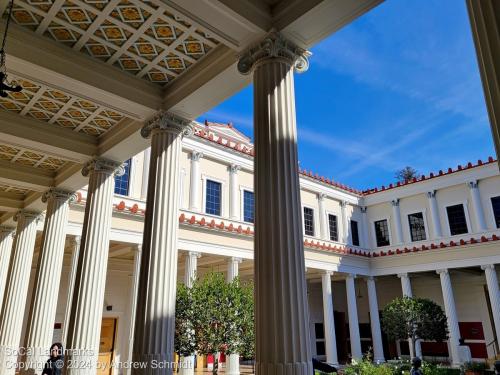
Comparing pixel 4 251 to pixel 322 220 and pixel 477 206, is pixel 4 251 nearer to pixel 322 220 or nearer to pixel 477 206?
pixel 322 220

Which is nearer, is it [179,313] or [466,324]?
A: [179,313]

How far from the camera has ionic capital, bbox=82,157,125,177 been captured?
27.1 feet

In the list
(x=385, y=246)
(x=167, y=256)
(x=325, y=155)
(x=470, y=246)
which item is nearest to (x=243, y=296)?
(x=167, y=256)

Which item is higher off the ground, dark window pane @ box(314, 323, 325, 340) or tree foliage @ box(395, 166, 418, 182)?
tree foliage @ box(395, 166, 418, 182)

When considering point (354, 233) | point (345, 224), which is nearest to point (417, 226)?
point (354, 233)

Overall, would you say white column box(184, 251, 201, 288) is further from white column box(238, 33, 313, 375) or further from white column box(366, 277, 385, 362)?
white column box(366, 277, 385, 362)

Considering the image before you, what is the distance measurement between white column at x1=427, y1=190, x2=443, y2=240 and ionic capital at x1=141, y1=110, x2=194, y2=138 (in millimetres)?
17053

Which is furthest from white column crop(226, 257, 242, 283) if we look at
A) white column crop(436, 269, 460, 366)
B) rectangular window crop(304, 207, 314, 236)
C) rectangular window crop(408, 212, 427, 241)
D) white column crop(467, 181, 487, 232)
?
white column crop(467, 181, 487, 232)

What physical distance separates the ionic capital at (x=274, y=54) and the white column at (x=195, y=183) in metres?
11.1

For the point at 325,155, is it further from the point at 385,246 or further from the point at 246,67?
the point at 246,67

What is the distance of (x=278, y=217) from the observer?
4203mm

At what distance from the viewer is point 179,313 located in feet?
26.9

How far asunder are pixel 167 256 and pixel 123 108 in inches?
102

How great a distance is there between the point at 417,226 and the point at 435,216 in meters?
1.15
